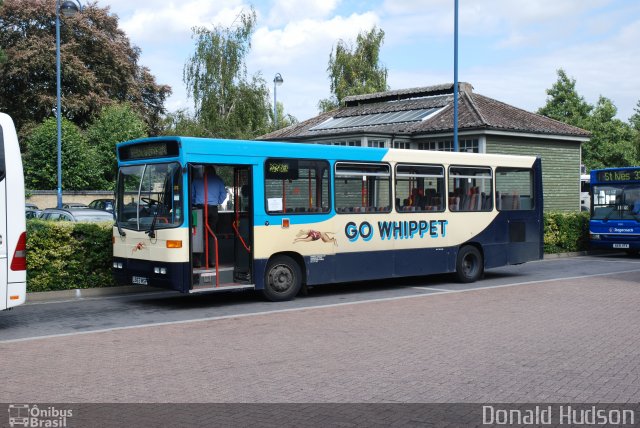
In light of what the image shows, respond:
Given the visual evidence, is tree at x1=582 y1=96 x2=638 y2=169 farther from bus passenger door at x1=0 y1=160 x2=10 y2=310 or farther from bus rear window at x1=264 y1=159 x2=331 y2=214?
bus passenger door at x1=0 y1=160 x2=10 y2=310

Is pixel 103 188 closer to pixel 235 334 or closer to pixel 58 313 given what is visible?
pixel 58 313

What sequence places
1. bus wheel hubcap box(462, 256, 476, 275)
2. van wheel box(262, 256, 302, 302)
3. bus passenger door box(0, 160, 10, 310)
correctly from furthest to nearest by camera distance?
bus wheel hubcap box(462, 256, 476, 275) → van wheel box(262, 256, 302, 302) → bus passenger door box(0, 160, 10, 310)

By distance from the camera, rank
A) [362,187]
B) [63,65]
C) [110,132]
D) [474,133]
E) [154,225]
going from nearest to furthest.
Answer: [154,225] → [362,187] → [474,133] → [110,132] → [63,65]

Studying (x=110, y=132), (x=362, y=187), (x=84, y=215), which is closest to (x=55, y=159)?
(x=110, y=132)

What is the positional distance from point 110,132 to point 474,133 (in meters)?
24.0

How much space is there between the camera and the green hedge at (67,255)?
13.6 meters

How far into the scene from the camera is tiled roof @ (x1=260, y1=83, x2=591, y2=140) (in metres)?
29.9

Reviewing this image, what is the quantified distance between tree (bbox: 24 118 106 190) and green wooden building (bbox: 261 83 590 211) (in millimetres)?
12507

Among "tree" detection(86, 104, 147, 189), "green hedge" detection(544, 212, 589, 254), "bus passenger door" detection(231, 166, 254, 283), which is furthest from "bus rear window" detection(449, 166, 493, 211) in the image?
"tree" detection(86, 104, 147, 189)

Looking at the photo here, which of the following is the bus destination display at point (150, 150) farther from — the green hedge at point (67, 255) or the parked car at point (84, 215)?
the parked car at point (84, 215)

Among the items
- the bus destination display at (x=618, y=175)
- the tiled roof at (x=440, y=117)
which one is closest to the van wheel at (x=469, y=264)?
the bus destination display at (x=618, y=175)

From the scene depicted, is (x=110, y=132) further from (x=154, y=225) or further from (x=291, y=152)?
(x=154, y=225)

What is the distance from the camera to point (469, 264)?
16594 mm

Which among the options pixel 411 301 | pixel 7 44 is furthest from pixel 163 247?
pixel 7 44
